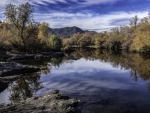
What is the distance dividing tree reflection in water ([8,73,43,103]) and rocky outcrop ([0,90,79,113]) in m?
3.10

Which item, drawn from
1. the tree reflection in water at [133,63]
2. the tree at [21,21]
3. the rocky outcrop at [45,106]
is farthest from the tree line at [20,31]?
the rocky outcrop at [45,106]

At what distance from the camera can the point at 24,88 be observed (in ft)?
80.9

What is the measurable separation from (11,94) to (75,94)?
709 centimetres

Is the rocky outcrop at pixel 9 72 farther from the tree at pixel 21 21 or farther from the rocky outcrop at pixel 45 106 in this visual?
the tree at pixel 21 21

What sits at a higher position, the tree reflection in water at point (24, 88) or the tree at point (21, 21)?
the tree at point (21, 21)

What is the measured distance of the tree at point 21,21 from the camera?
66.2 m

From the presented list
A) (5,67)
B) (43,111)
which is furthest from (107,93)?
(5,67)

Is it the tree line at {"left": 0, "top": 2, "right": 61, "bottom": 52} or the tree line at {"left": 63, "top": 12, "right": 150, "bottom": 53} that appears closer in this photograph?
the tree line at {"left": 0, "top": 2, "right": 61, "bottom": 52}

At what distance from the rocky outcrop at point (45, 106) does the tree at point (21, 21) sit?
172ft

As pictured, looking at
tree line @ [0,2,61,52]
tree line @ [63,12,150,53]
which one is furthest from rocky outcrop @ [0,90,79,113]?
tree line @ [63,12,150,53]

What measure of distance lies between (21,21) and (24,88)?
1851 inches

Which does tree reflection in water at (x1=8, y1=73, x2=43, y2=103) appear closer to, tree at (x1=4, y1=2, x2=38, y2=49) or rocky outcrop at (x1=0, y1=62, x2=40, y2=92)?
rocky outcrop at (x1=0, y1=62, x2=40, y2=92)

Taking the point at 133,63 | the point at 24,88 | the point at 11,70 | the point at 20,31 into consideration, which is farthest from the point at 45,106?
the point at 20,31

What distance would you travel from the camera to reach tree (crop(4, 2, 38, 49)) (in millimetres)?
66250
